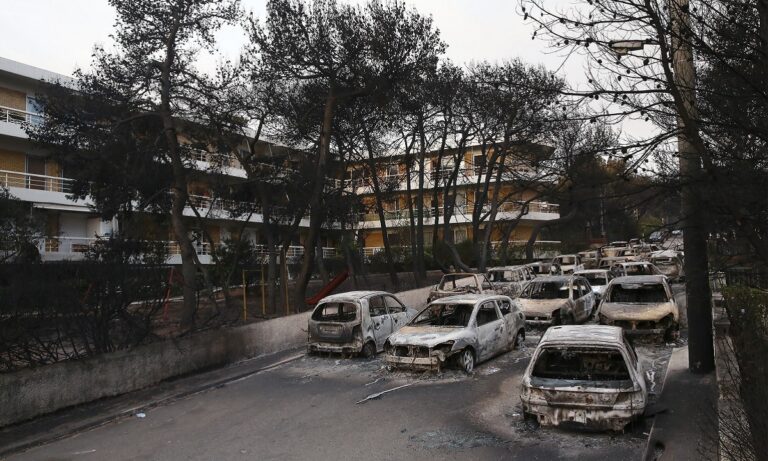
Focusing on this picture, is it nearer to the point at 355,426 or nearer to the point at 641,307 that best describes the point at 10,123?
the point at 355,426

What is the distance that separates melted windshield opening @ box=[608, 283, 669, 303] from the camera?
13117mm

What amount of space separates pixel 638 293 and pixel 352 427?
902 cm

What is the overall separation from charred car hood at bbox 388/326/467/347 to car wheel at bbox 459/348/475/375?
33 centimetres

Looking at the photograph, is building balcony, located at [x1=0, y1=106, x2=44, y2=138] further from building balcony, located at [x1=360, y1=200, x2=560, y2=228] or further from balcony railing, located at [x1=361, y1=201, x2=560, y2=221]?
building balcony, located at [x1=360, y1=200, x2=560, y2=228]

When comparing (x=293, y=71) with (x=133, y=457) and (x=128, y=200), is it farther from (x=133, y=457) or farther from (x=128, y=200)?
(x=133, y=457)

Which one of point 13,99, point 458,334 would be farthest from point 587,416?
point 13,99

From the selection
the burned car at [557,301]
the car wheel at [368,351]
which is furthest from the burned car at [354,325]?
the burned car at [557,301]

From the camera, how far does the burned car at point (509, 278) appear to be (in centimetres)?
2023

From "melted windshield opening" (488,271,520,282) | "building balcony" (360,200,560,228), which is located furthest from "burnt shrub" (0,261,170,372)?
"building balcony" (360,200,560,228)

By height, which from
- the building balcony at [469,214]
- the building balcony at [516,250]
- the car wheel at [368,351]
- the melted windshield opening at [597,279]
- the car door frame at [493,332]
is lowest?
the car wheel at [368,351]

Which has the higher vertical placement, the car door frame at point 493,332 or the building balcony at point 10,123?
the building balcony at point 10,123

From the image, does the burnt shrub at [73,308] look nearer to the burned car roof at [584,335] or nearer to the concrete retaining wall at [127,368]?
the concrete retaining wall at [127,368]

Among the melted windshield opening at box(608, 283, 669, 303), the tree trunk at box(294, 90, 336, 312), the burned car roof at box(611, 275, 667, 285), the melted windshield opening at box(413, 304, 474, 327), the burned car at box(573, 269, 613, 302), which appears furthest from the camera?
the burned car at box(573, 269, 613, 302)

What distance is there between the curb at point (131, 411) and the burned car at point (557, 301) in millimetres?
6625
